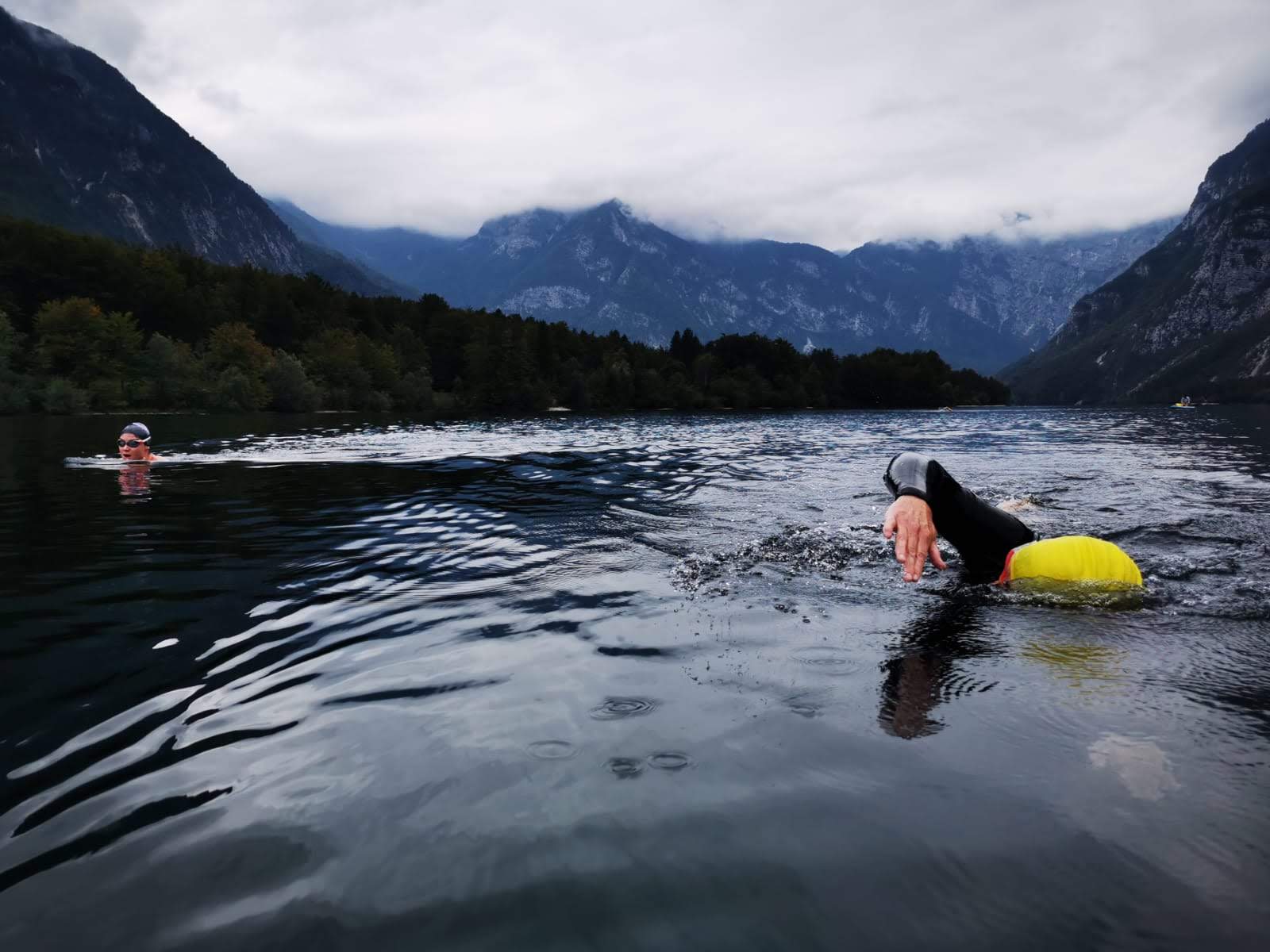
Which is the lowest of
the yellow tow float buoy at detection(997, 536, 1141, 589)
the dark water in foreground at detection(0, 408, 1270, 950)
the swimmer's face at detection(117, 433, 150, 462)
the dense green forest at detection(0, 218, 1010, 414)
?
the dark water in foreground at detection(0, 408, 1270, 950)

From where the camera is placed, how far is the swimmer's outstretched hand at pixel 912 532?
6.18 m

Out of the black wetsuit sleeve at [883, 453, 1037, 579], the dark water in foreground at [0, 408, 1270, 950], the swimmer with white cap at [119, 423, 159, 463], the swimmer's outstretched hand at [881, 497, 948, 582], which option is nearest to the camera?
the dark water in foreground at [0, 408, 1270, 950]

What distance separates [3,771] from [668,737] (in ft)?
13.4

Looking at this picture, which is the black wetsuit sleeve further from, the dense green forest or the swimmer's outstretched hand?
the dense green forest

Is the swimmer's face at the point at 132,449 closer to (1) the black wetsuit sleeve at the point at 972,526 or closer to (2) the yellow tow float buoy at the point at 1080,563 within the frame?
(1) the black wetsuit sleeve at the point at 972,526

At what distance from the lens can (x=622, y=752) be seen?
4316 millimetres

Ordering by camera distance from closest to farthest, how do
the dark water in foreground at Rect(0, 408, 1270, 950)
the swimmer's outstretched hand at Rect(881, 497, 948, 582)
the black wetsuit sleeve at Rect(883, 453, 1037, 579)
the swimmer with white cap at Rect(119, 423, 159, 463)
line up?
the dark water in foreground at Rect(0, 408, 1270, 950), the swimmer's outstretched hand at Rect(881, 497, 948, 582), the black wetsuit sleeve at Rect(883, 453, 1037, 579), the swimmer with white cap at Rect(119, 423, 159, 463)

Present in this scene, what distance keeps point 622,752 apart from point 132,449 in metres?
27.2

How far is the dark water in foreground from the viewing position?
9.48 ft

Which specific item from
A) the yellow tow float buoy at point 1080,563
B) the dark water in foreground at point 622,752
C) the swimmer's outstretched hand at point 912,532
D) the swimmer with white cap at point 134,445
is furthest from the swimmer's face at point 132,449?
the yellow tow float buoy at point 1080,563

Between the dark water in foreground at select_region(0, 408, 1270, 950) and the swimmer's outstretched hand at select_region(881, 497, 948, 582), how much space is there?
86cm

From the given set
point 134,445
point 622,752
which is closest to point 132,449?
point 134,445

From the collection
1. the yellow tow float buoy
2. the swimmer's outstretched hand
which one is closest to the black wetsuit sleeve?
the yellow tow float buoy

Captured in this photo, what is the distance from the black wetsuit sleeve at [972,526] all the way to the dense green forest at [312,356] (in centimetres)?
8438
